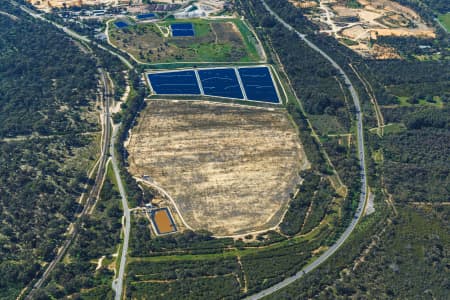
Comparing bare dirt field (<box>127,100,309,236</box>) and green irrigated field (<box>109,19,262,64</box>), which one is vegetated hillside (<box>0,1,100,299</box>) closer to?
bare dirt field (<box>127,100,309,236</box>)

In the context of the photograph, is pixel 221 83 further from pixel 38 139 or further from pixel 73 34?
pixel 73 34

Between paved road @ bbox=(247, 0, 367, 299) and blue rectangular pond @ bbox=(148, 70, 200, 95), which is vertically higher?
blue rectangular pond @ bbox=(148, 70, 200, 95)

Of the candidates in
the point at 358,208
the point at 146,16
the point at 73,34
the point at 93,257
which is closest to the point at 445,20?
the point at 146,16

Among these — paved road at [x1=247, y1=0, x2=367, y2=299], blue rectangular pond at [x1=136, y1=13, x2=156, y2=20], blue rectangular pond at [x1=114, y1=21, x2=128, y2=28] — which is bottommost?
paved road at [x1=247, y1=0, x2=367, y2=299]

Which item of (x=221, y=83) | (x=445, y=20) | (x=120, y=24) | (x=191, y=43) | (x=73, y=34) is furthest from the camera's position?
(x=445, y=20)

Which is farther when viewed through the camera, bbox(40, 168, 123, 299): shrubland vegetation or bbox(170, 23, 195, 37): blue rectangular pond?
bbox(170, 23, 195, 37): blue rectangular pond

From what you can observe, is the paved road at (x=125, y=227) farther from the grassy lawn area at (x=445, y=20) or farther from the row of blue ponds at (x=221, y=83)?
the grassy lawn area at (x=445, y=20)

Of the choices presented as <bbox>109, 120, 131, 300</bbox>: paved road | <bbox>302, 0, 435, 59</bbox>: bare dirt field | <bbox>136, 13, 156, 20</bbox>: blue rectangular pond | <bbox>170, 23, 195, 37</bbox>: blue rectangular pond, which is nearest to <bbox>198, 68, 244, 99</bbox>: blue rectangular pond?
<bbox>170, 23, 195, 37</bbox>: blue rectangular pond
